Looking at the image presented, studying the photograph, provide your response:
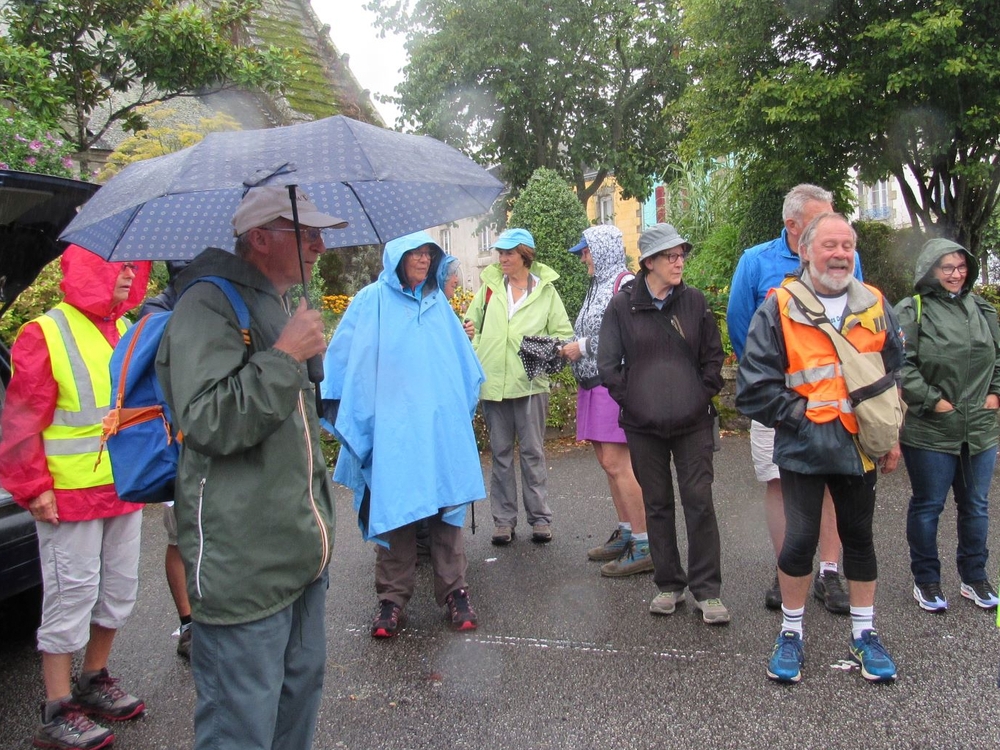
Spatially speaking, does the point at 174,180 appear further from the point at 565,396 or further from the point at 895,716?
the point at 565,396

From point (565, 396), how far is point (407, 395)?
5.01 m

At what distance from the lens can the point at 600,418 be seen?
5137 millimetres

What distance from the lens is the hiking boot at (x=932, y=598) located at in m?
4.22

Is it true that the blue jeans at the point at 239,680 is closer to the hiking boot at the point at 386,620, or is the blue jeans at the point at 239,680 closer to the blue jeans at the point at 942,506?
the hiking boot at the point at 386,620

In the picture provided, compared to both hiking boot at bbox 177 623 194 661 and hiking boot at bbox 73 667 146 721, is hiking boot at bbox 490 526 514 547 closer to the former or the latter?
hiking boot at bbox 177 623 194 661

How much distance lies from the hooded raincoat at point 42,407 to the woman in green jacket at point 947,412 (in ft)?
12.0

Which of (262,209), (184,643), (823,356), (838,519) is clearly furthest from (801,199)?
(184,643)

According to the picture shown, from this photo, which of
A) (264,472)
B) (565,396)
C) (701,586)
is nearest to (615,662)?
(701,586)

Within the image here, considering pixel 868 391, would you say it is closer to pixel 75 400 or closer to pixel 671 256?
pixel 671 256

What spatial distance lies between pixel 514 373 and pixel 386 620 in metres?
1.97

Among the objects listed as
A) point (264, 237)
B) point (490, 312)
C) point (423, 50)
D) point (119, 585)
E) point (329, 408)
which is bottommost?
point (119, 585)

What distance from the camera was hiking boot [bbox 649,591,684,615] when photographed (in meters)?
4.38

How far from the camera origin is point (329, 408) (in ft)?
14.7

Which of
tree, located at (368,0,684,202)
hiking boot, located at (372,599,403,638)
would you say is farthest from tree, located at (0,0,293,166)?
tree, located at (368,0,684,202)
